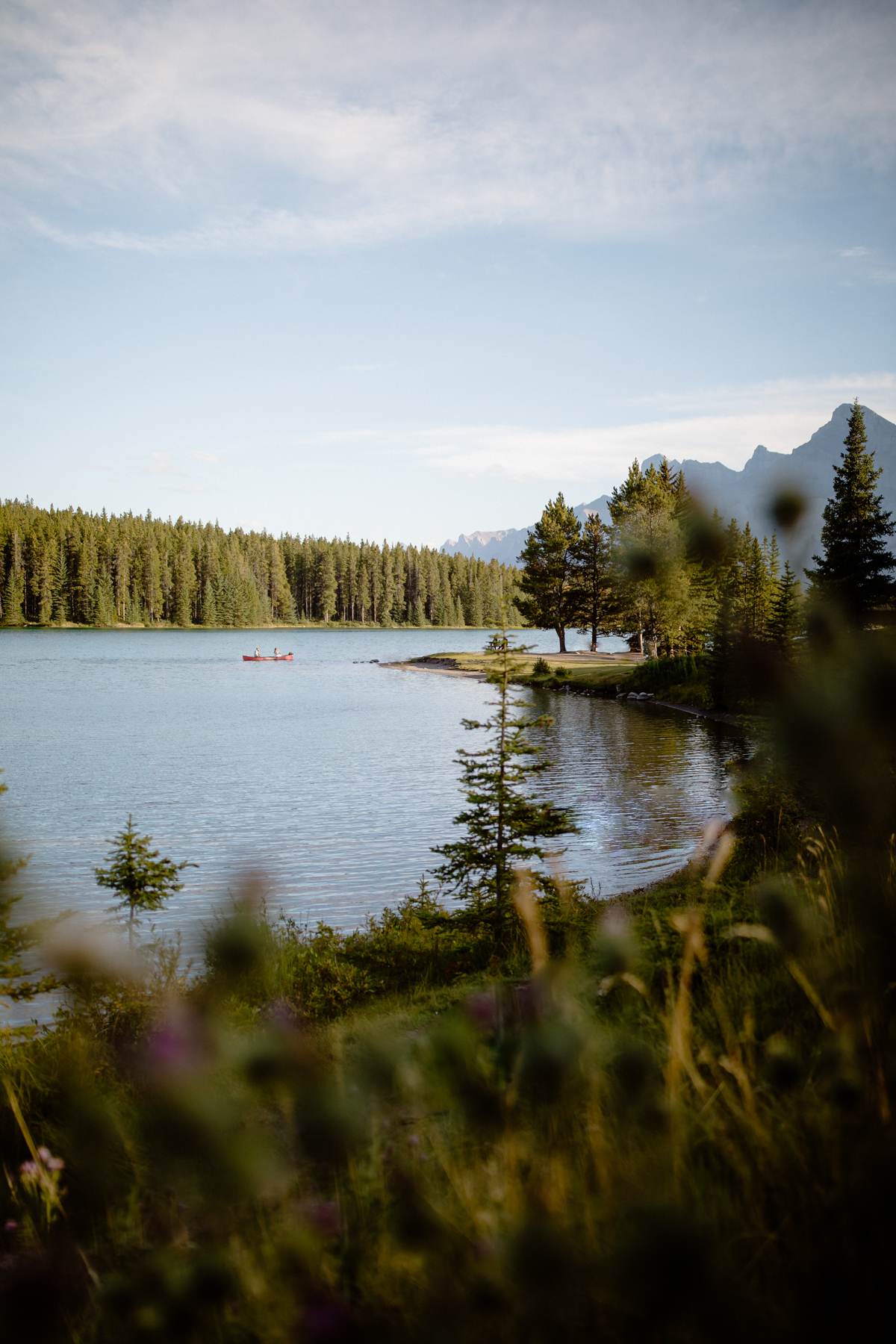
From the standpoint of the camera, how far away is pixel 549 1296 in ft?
5.15

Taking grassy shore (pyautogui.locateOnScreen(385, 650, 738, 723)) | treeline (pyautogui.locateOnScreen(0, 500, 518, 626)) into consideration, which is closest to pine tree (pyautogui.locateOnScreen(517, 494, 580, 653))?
grassy shore (pyautogui.locateOnScreen(385, 650, 738, 723))

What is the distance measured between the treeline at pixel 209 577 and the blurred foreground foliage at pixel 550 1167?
97.7 metres

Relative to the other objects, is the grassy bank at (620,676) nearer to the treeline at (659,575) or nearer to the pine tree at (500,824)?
the treeline at (659,575)

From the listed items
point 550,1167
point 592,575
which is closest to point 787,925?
point 550,1167

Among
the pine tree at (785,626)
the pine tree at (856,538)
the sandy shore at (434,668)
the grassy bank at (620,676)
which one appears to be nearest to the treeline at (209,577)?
the sandy shore at (434,668)

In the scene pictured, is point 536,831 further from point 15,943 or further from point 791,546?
point 791,546

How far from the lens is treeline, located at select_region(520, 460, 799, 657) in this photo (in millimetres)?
3953

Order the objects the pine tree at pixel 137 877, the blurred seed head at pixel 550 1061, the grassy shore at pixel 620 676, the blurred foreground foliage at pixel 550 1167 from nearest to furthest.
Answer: the blurred foreground foliage at pixel 550 1167
the blurred seed head at pixel 550 1061
the pine tree at pixel 137 877
the grassy shore at pixel 620 676

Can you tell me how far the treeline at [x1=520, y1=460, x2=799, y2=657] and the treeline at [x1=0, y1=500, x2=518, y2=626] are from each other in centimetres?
3236

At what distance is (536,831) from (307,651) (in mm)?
95564

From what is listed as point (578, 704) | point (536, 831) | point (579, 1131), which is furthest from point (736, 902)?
point (578, 704)

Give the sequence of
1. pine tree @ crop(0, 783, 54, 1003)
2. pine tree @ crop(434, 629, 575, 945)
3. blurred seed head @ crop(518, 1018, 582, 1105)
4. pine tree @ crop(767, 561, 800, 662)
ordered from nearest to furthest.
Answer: blurred seed head @ crop(518, 1018, 582, 1105)
pine tree @ crop(767, 561, 800, 662)
pine tree @ crop(0, 783, 54, 1003)
pine tree @ crop(434, 629, 575, 945)

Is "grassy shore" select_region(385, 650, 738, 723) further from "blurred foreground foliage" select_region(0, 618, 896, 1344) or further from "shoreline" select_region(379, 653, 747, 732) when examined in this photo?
"blurred foreground foliage" select_region(0, 618, 896, 1344)

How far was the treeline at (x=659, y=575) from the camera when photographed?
156 inches
